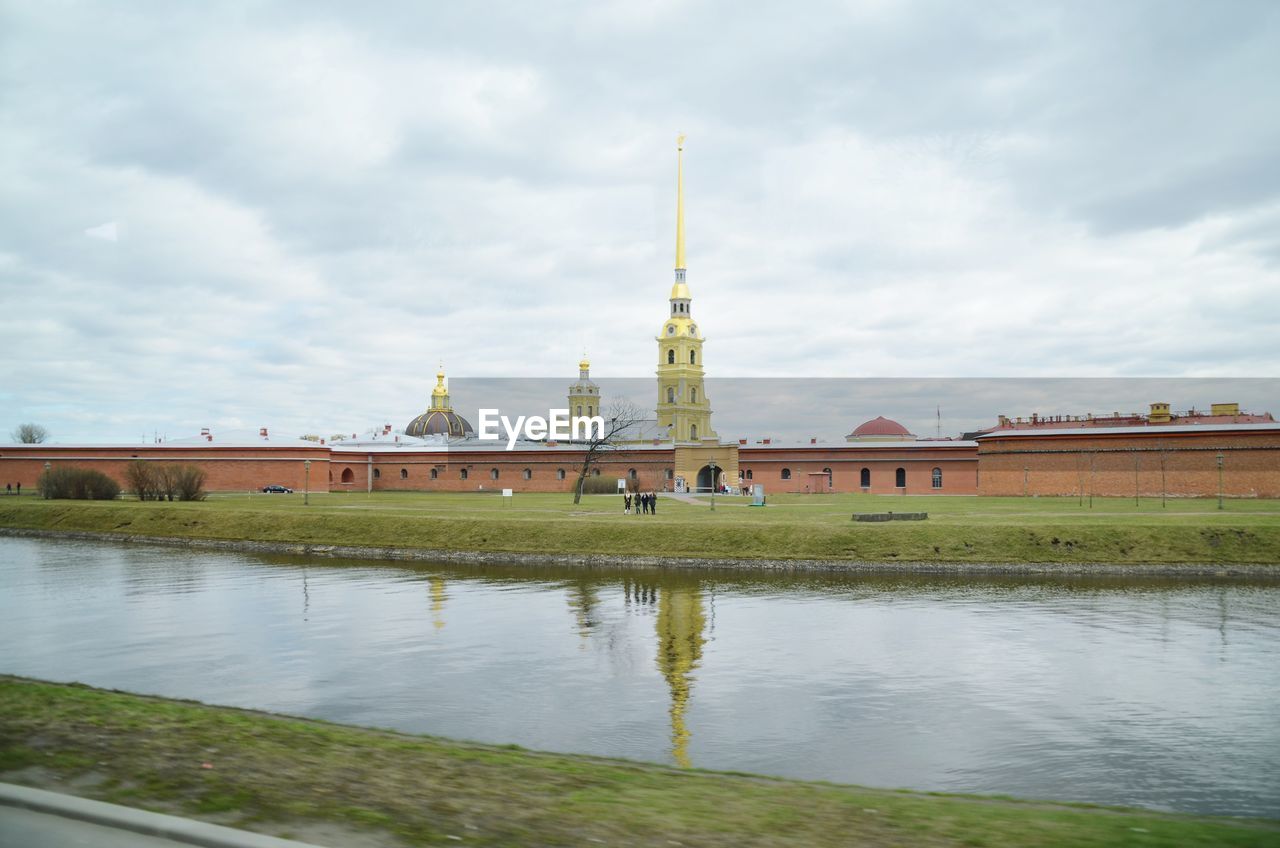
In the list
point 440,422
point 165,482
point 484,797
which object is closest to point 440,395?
point 440,422

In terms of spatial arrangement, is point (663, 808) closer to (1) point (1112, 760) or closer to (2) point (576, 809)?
(2) point (576, 809)

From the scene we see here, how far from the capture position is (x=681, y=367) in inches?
3469

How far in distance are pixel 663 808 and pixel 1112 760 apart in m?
6.78

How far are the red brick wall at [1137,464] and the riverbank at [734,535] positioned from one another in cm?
863

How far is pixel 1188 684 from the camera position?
15.3 metres

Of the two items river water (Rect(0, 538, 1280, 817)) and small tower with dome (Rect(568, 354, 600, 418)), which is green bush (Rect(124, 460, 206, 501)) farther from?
small tower with dome (Rect(568, 354, 600, 418))

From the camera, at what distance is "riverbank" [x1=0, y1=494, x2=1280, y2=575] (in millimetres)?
31047

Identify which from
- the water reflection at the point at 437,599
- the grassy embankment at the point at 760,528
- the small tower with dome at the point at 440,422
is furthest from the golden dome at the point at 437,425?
the water reflection at the point at 437,599

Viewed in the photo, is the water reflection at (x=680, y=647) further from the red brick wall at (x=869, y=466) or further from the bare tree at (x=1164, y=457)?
the red brick wall at (x=869, y=466)

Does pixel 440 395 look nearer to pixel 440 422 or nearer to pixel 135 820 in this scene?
pixel 440 422

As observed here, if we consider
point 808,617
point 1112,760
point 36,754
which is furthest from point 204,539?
point 1112,760

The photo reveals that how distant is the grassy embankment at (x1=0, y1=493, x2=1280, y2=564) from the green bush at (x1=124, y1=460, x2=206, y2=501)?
655 centimetres

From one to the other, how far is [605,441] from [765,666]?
43835mm

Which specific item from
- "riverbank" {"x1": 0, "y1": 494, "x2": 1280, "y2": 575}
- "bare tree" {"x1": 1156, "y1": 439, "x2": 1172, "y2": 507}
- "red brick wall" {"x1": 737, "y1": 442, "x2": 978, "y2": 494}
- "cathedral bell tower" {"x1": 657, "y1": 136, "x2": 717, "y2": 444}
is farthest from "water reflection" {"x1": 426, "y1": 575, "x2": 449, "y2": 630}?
"cathedral bell tower" {"x1": 657, "y1": 136, "x2": 717, "y2": 444}
